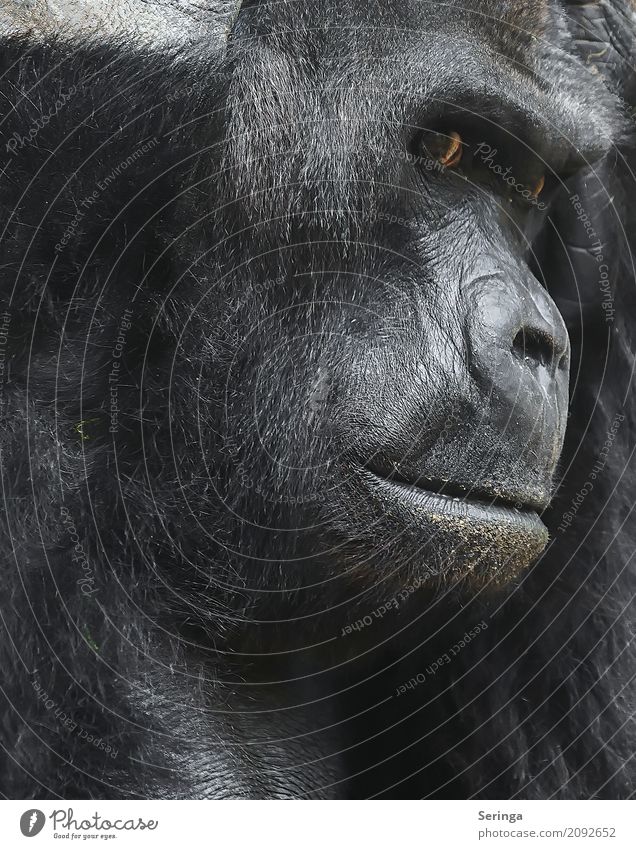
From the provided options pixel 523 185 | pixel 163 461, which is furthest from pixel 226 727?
pixel 523 185

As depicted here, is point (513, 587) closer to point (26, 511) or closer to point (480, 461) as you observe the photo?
point (480, 461)

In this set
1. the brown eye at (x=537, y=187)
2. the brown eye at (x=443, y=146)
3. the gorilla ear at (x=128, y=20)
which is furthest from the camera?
the brown eye at (x=537, y=187)

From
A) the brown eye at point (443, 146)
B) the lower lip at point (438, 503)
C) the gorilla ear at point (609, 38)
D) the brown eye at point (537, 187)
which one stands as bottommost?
the lower lip at point (438, 503)

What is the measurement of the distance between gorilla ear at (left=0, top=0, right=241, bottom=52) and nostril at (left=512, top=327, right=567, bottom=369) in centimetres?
55

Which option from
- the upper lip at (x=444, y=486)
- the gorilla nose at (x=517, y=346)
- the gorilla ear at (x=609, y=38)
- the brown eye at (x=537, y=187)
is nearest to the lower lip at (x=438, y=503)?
the upper lip at (x=444, y=486)

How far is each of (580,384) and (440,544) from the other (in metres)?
0.59

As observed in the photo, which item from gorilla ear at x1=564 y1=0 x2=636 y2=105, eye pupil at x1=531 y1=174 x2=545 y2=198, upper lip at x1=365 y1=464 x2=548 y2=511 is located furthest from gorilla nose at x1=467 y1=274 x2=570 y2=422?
gorilla ear at x1=564 y1=0 x2=636 y2=105

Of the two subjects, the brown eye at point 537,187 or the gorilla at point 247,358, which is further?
the brown eye at point 537,187

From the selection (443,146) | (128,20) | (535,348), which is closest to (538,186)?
Answer: (443,146)

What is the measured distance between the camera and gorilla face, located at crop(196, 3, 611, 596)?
1421 mm

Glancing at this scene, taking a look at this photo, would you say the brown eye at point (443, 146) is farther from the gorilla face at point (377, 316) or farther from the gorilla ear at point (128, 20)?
the gorilla ear at point (128, 20)

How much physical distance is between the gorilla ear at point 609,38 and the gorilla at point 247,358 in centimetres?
14

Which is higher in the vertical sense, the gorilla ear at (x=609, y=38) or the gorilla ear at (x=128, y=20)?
the gorilla ear at (x=609, y=38)

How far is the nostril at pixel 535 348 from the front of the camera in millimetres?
1453
